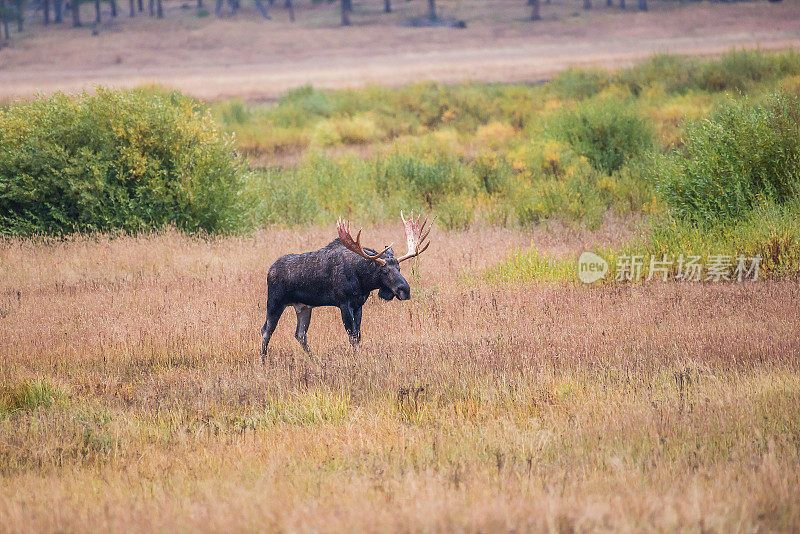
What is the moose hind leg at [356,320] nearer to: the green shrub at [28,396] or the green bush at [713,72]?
A: the green shrub at [28,396]

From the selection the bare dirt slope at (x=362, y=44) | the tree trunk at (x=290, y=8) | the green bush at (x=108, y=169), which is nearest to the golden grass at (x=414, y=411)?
the green bush at (x=108, y=169)

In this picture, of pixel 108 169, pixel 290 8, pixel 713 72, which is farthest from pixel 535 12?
pixel 108 169

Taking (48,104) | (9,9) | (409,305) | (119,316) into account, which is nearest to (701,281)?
(409,305)

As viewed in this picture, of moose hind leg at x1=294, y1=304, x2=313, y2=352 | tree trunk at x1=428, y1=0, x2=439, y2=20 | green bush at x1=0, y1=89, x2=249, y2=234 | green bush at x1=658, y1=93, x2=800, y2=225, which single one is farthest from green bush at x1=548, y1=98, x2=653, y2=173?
tree trunk at x1=428, y1=0, x2=439, y2=20

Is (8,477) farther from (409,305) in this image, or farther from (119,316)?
(409,305)

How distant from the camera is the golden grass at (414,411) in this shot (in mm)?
4789

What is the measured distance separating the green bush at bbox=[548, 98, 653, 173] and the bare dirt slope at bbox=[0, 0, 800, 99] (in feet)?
90.0

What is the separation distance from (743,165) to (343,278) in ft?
26.3

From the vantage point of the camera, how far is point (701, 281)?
10891mm

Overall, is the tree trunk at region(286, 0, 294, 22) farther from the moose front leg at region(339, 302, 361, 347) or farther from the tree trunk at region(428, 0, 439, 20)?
the moose front leg at region(339, 302, 361, 347)

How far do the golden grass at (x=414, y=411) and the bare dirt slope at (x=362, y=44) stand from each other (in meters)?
39.7

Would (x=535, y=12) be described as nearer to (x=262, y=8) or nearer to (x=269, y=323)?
(x=262, y=8)

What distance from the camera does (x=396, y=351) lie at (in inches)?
334

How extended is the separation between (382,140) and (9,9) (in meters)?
54.0
